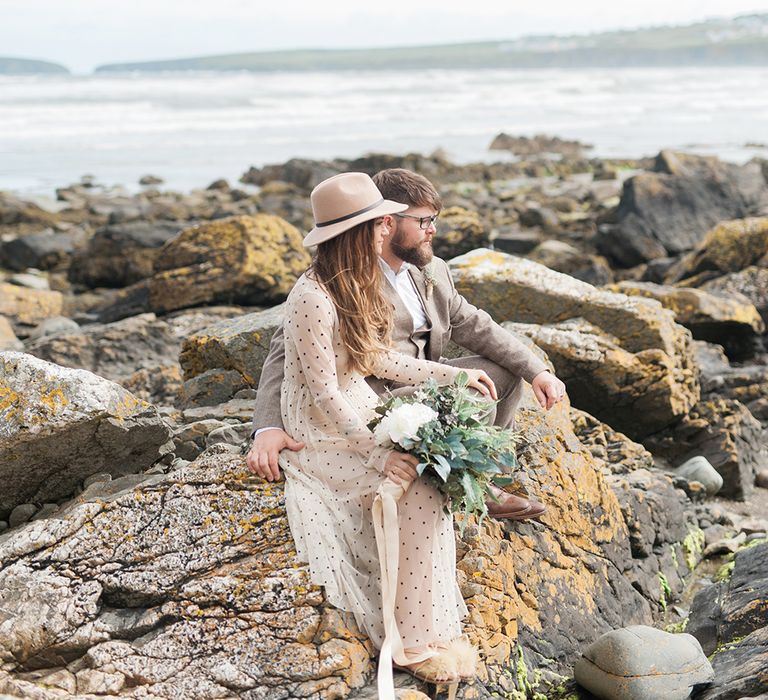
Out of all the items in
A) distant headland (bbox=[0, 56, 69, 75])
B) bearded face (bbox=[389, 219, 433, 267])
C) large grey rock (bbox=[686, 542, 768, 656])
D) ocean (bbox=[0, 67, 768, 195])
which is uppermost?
bearded face (bbox=[389, 219, 433, 267])

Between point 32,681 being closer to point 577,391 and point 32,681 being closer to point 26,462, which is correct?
point 26,462

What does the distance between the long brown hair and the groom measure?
525 millimetres

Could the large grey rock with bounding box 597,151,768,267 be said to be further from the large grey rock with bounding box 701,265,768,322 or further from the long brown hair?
the long brown hair

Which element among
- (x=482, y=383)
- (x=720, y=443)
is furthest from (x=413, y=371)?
(x=720, y=443)

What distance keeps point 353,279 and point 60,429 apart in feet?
5.40

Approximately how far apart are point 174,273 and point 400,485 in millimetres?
8443

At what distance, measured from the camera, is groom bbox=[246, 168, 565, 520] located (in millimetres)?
5312

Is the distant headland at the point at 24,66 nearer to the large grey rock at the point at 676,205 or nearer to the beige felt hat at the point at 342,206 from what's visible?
the large grey rock at the point at 676,205

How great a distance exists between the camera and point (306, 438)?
481 centimetres

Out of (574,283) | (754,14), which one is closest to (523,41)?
(754,14)

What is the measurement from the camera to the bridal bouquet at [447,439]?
444 cm

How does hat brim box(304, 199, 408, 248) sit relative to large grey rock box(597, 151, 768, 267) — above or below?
above

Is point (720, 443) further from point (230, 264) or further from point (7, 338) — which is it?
point (7, 338)

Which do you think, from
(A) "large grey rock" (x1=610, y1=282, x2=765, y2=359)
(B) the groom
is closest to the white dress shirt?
(B) the groom
